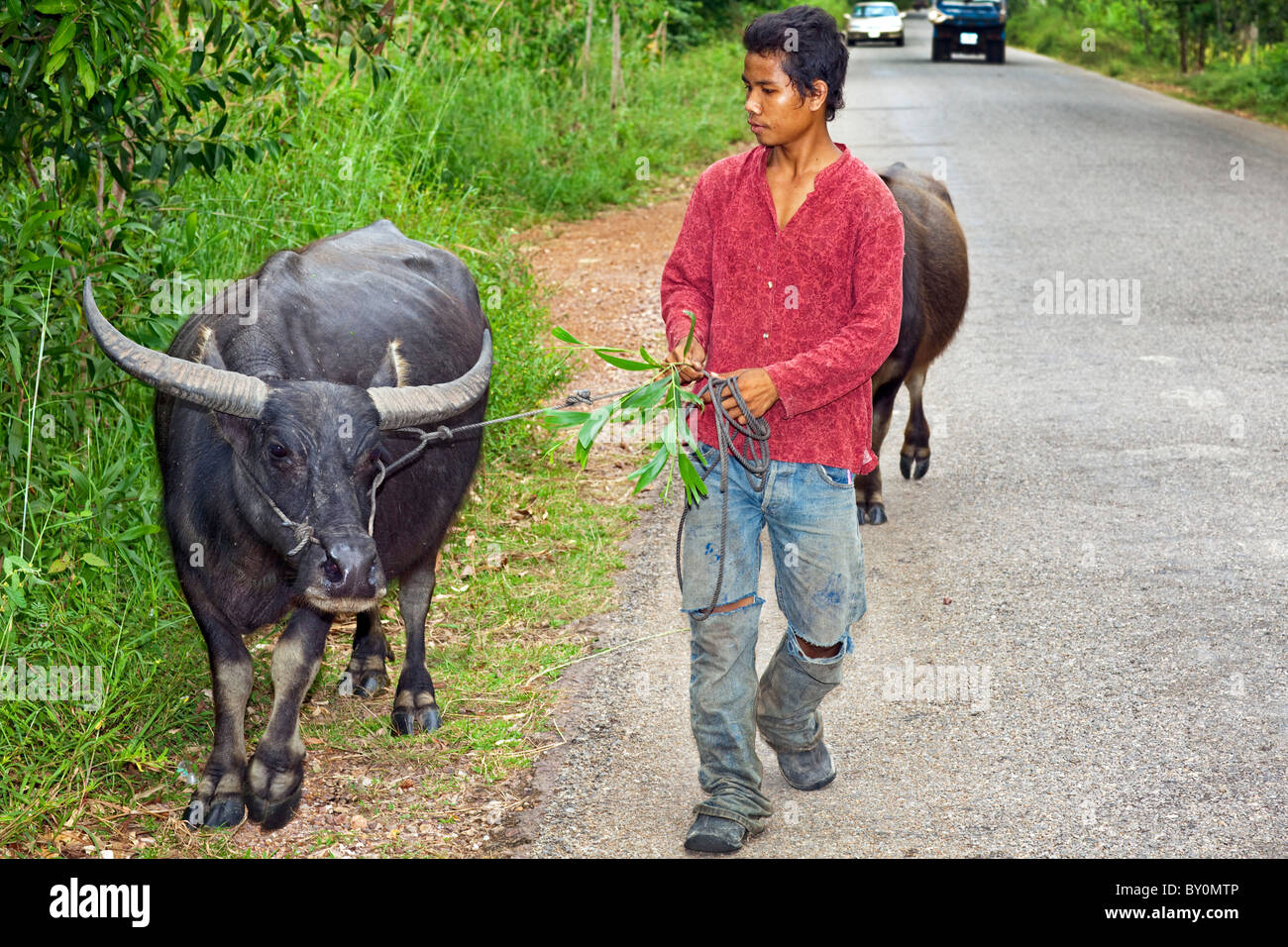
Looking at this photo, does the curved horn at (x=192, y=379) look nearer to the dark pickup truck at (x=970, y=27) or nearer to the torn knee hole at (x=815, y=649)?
the torn knee hole at (x=815, y=649)

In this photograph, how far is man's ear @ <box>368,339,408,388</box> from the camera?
4.09 meters

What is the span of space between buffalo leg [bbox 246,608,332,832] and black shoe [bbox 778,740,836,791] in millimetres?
1424

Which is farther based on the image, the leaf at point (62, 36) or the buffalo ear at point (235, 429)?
the leaf at point (62, 36)

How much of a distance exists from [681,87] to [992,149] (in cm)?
418

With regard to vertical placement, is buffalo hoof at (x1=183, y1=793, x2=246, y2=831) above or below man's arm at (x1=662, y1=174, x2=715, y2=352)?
below

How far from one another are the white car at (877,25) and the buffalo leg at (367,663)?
3448cm

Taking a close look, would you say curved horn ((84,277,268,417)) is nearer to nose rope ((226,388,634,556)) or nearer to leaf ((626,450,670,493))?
nose rope ((226,388,634,556))

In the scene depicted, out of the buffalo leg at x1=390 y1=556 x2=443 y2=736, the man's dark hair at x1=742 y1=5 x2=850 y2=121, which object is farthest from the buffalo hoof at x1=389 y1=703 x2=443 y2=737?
the man's dark hair at x1=742 y1=5 x2=850 y2=121

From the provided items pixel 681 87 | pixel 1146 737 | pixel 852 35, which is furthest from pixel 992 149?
pixel 852 35

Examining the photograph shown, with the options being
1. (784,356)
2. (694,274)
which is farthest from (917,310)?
(784,356)

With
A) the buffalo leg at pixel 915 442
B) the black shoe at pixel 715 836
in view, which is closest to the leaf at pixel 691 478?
the black shoe at pixel 715 836

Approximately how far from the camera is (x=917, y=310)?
6.27 m

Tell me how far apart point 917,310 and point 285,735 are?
360 cm

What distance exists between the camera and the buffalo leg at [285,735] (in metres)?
3.92
